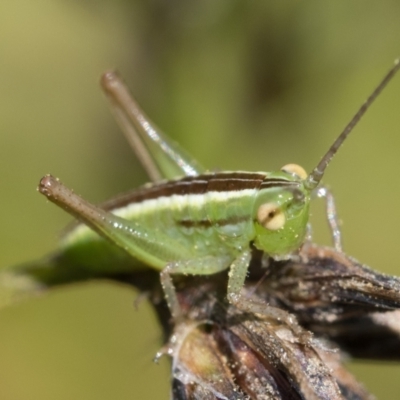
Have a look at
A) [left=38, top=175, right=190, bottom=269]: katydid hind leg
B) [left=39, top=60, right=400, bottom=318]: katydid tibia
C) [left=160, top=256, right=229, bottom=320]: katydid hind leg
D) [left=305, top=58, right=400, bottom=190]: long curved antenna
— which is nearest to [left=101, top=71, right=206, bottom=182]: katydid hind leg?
[left=39, top=60, right=400, bottom=318]: katydid tibia

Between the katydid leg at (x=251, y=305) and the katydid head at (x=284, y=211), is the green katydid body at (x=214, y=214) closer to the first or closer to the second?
the katydid head at (x=284, y=211)

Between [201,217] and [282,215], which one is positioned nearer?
[282,215]

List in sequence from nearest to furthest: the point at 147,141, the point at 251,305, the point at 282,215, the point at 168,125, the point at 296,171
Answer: the point at 251,305, the point at 282,215, the point at 296,171, the point at 147,141, the point at 168,125

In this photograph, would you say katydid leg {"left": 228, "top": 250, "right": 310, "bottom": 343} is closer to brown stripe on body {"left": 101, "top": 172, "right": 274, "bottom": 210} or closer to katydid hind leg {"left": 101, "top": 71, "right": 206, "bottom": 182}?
brown stripe on body {"left": 101, "top": 172, "right": 274, "bottom": 210}

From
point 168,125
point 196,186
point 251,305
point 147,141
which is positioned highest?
point 168,125

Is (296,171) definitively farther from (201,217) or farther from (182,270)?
(182,270)

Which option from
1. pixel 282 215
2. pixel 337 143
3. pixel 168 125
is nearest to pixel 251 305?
pixel 282 215
